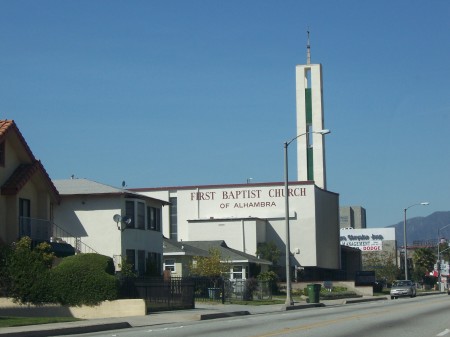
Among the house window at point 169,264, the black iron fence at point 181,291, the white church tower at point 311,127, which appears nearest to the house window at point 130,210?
the black iron fence at point 181,291

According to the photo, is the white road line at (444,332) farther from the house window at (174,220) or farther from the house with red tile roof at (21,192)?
the house window at (174,220)

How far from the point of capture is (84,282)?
34.1 meters

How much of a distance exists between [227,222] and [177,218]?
6745 millimetres

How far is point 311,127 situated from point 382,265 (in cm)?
3093

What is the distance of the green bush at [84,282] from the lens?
33.9 meters

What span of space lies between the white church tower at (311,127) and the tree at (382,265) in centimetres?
1814

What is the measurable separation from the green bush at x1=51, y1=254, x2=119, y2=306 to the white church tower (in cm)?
5835

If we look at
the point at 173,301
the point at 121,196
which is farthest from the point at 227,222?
the point at 173,301

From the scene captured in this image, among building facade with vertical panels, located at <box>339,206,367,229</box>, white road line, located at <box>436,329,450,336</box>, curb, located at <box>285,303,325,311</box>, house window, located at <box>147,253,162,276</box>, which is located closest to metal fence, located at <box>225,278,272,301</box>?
house window, located at <box>147,253,162,276</box>

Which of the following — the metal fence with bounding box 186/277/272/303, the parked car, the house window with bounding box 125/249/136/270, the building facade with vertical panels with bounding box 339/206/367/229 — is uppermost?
the building facade with vertical panels with bounding box 339/206/367/229

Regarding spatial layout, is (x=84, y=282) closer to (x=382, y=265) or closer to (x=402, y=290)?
(x=402, y=290)

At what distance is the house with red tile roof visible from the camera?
128 ft

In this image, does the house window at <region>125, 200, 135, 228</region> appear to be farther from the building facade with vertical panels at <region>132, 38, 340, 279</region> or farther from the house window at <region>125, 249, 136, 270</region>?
the building facade with vertical panels at <region>132, 38, 340, 279</region>

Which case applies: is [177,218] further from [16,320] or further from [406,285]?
[16,320]
